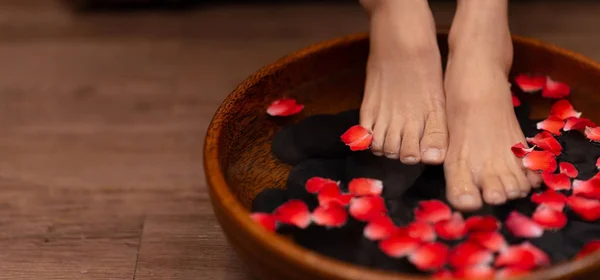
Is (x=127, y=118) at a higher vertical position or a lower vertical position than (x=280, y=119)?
lower

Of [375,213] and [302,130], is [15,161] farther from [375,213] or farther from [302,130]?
[375,213]

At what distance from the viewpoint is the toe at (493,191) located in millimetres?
824

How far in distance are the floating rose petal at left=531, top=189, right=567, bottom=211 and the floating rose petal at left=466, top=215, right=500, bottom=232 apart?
0.23 ft

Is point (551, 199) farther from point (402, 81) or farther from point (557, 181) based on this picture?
point (402, 81)

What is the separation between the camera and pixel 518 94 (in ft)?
3.34

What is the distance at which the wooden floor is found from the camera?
996 mm

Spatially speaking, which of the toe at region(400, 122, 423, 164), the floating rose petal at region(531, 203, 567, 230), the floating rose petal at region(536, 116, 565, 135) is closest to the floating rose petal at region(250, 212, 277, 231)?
the toe at region(400, 122, 423, 164)

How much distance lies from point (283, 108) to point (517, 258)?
410 millimetres

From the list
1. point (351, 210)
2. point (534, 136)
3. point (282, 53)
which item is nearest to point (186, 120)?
point (282, 53)

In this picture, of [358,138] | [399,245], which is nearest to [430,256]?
[399,245]

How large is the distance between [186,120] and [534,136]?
64 cm

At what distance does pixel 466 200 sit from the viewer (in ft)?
2.68

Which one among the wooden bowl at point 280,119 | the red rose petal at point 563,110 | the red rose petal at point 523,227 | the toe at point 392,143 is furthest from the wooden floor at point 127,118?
the red rose petal at point 563,110

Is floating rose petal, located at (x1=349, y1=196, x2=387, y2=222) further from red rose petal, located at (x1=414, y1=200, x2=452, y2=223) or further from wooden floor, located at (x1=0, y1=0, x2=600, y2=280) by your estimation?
wooden floor, located at (x1=0, y1=0, x2=600, y2=280)
